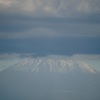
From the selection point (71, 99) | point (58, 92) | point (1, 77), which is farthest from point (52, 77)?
point (71, 99)

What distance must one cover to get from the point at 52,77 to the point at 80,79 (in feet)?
5.58

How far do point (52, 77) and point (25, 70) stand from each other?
9.25ft

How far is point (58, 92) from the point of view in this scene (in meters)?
9.27

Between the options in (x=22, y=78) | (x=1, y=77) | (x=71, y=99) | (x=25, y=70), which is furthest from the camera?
(x=71, y=99)

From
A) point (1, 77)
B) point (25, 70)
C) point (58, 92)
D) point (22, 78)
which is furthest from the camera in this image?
point (25, 70)

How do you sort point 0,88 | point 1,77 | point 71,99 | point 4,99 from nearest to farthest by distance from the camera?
point 1,77 → point 0,88 → point 4,99 → point 71,99

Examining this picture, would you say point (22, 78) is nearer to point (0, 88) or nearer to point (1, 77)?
point (0, 88)

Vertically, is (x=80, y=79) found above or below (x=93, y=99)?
above

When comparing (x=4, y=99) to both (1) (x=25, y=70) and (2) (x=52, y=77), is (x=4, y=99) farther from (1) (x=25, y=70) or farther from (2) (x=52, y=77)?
(1) (x=25, y=70)

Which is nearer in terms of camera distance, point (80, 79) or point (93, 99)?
point (93, 99)

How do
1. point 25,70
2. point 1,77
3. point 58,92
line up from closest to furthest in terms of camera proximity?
point 1,77, point 58,92, point 25,70

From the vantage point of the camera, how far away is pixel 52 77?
28.0ft

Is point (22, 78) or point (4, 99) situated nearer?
point (4, 99)

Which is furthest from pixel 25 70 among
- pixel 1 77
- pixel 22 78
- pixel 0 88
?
pixel 1 77
